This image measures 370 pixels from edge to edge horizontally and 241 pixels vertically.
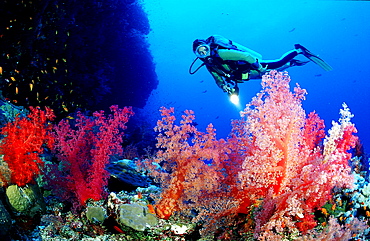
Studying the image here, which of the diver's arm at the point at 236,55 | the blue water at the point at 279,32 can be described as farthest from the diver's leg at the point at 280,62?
the blue water at the point at 279,32

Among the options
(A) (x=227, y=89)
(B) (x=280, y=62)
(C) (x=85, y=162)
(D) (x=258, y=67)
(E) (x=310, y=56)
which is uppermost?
(E) (x=310, y=56)

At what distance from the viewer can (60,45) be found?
656cm

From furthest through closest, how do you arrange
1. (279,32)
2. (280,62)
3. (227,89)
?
(279,32)
(280,62)
(227,89)

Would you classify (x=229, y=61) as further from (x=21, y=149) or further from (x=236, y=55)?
(x=21, y=149)

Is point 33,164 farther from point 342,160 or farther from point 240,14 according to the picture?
point 240,14

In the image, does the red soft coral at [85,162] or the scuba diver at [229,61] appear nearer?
the red soft coral at [85,162]

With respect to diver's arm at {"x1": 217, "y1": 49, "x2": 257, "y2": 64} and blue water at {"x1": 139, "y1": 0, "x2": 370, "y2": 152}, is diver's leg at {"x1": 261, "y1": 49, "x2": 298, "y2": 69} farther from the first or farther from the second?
blue water at {"x1": 139, "y1": 0, "x2": 370, "y2": 152}

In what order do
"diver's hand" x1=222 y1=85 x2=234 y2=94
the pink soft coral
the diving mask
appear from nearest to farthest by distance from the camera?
the pink soft coral → the diving mask → "diver's hand" x1=222 y1=85 x2=234 y2=94

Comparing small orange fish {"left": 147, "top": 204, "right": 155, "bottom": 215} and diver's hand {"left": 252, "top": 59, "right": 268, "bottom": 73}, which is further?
diver's hand {"left": 252, "top": 59, "right": 268, "bottom": 73}

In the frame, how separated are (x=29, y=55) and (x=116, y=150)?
4195 millimetres

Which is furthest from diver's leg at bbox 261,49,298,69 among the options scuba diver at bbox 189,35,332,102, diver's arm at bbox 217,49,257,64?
diver's arm at bbox 217,49,257,64

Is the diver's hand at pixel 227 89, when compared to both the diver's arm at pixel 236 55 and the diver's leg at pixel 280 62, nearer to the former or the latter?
the diver's arm at pixel 236 55

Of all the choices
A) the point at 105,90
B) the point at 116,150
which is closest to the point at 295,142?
the point at 116,150

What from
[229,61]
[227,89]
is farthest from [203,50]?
[227,89]
